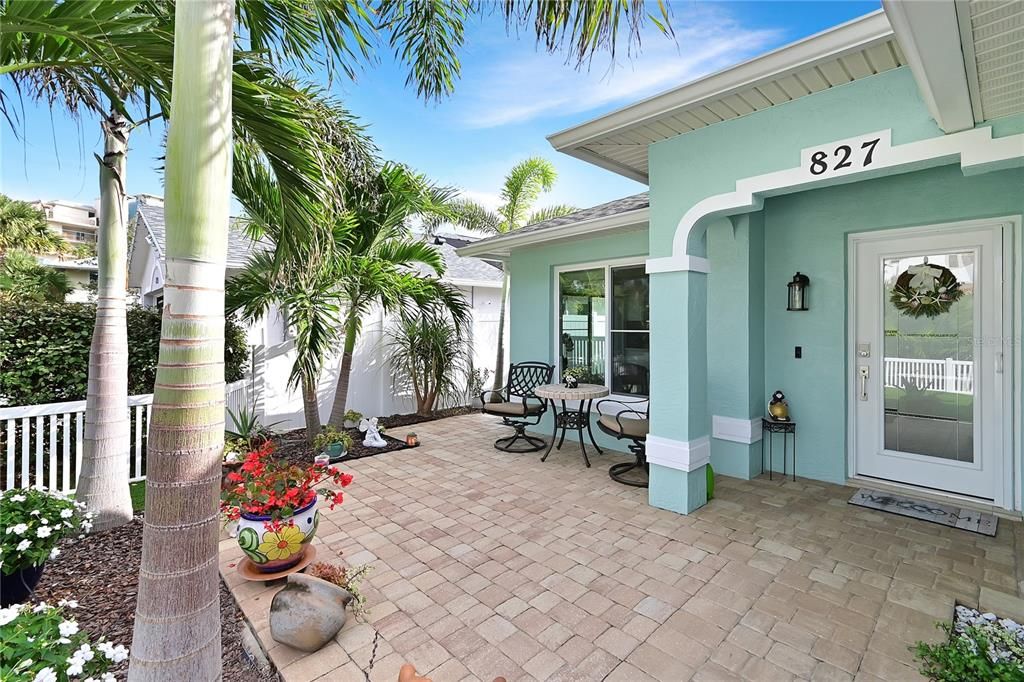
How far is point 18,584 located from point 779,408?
19.8ft

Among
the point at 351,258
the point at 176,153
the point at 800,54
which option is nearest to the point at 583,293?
the point at 351,258

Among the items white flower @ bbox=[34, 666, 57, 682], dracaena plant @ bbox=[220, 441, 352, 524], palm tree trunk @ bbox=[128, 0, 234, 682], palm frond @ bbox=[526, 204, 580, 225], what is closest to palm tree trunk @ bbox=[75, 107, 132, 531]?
dracaena plant @ bbox=[220, 441, 352, 524]

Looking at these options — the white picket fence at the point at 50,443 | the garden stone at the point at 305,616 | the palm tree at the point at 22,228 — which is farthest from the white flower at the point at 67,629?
the palm tree at the point at 22,228

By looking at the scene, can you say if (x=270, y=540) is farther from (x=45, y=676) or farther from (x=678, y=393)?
(x=678, y=393)

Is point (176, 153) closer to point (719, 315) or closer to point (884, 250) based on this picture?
point (719, 315)

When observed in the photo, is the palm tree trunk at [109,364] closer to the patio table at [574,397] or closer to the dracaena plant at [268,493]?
the dracaena plant at [268,493]

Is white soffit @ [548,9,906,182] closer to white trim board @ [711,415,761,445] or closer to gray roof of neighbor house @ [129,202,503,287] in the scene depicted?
white trim board @ [711,415,761,445]

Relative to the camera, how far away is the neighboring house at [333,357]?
7.14 meters

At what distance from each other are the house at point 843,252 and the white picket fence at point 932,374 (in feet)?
0.04

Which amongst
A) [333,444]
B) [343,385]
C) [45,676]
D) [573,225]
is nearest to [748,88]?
[573,225]

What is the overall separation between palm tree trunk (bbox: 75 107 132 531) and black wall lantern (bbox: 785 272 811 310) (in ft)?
19.8

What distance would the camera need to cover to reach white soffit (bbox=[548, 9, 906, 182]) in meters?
2.68

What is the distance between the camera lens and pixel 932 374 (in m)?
4.27

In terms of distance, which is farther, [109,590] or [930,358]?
[930,358]
